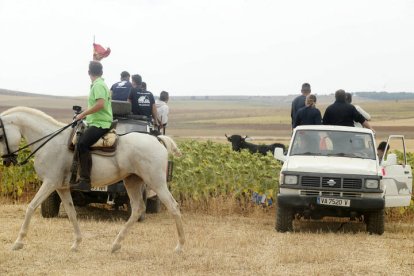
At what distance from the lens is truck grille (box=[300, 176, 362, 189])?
44.5 ft

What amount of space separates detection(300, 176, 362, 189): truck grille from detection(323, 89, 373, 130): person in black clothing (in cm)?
255

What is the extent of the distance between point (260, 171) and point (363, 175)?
3620mm

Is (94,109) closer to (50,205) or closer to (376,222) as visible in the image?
(50,205)

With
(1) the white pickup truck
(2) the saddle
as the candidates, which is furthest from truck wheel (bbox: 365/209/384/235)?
(2) the saddle

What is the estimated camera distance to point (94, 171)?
11555 mm

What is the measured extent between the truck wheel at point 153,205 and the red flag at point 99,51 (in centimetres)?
436

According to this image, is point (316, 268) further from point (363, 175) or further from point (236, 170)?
point (236, 170)

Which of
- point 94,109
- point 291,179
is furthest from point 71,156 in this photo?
point 291,179

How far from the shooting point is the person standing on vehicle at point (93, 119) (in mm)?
11281

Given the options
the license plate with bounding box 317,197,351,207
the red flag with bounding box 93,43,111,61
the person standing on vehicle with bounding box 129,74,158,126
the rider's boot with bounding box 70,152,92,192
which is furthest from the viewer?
the person standing on vehicle with bounding box 129,74,158,126

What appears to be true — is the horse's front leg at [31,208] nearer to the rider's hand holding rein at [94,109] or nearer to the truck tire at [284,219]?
the rider's hand holding rein at [94,109]

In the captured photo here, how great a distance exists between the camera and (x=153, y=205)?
54.0 feet

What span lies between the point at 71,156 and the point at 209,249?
8.22ft

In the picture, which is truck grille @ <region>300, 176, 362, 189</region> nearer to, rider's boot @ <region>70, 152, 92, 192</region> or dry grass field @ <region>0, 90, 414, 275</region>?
dry grass field @ <region>0, 90, 414, 275</region>
